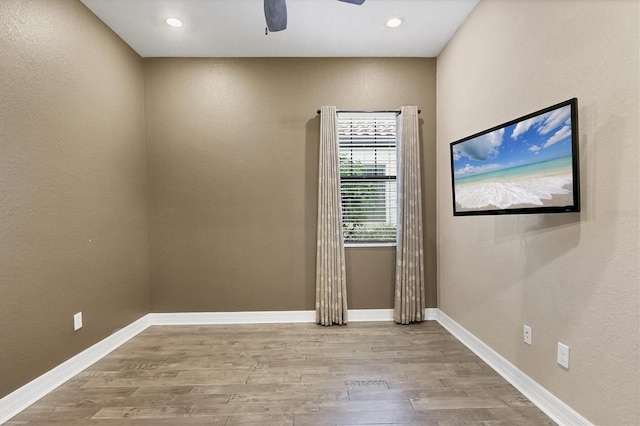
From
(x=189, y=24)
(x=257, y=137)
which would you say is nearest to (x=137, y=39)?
(x=189, y=24)

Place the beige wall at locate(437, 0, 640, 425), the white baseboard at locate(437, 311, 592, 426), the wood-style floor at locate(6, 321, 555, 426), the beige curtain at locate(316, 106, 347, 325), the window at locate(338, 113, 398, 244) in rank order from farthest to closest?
1. the window at locate(338, 113, 398, 244)
2. the beige curtain at locate(316, 106, 347, 325)
3. the wood-style floor at locate(6, 321, 555, 426)
4. the white baseboard at locate(437, 311, 592, 426)
5. the beige wall at locate(437, 0, 640, 425)

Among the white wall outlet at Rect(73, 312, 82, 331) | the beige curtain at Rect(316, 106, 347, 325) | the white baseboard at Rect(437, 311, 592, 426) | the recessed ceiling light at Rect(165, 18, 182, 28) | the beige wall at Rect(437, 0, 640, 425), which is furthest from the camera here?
the beige curtain at Rect(316, 106, 347, 325)

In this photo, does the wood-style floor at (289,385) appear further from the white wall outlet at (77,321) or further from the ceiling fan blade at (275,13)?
the ceiling fan blade at (275,13)

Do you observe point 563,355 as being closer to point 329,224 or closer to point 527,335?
point 527,335

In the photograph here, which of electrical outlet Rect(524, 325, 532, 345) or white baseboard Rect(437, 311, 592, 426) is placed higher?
electrical outlet Rect(524, 325, 532, 345)

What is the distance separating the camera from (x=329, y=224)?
10.4 ft

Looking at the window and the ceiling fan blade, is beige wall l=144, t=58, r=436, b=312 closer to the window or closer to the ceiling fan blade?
the window

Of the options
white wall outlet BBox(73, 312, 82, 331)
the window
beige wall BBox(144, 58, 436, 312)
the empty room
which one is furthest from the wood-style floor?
the window

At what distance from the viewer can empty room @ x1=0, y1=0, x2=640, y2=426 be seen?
59.8 inches

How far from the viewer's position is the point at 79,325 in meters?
2.30

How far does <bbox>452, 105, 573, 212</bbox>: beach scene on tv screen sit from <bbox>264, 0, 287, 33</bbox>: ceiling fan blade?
1.47 metres

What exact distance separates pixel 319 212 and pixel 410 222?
3.28ft

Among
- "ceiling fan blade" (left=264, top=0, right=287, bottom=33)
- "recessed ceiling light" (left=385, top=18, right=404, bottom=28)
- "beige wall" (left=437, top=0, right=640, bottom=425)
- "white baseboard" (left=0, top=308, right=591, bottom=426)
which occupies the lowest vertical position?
A: "white baseboard" (left=0, top=308, right=591, bottom=426)

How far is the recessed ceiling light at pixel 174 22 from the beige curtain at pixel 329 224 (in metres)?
1.54
